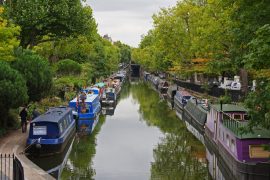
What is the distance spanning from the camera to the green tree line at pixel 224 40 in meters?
16.9

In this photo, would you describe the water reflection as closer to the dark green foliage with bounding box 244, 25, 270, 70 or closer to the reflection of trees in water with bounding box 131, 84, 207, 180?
the reflection of trees in water with bounding box 131, 84, 207, 180

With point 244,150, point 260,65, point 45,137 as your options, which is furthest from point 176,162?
point 260,65

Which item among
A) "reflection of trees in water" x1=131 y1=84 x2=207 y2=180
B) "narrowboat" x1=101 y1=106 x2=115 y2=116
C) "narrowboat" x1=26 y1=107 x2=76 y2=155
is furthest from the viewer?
"narrowboat" x1=101 y1=106 x2=115 y2=116

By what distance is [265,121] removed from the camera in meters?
17.6

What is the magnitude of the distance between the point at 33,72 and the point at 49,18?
1139 centimetres

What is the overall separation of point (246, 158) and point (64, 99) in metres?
33.7

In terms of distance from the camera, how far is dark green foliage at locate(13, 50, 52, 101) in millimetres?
34125

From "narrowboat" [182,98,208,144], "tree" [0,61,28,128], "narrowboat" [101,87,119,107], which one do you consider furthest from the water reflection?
"narrowboat" [101,87,119,107]

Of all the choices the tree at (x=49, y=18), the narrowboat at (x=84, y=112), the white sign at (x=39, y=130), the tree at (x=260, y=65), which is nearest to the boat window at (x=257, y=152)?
the tree at (x=260, y=65)

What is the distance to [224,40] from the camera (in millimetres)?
43062

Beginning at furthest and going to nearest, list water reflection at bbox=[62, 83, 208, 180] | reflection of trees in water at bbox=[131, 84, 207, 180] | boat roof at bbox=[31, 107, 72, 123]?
boat roof at bbox=[31, 107, 72, 123] < reflection of trees in water at bbox=[131, 84, 207, 180] < water reflection at bbox=[62, 83, 208, 180]

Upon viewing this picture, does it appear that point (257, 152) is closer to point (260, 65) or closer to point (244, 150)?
point (244, 150)

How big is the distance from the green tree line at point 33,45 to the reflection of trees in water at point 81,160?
4860 mm

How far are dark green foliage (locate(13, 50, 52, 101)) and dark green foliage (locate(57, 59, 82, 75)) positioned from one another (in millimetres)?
29543
